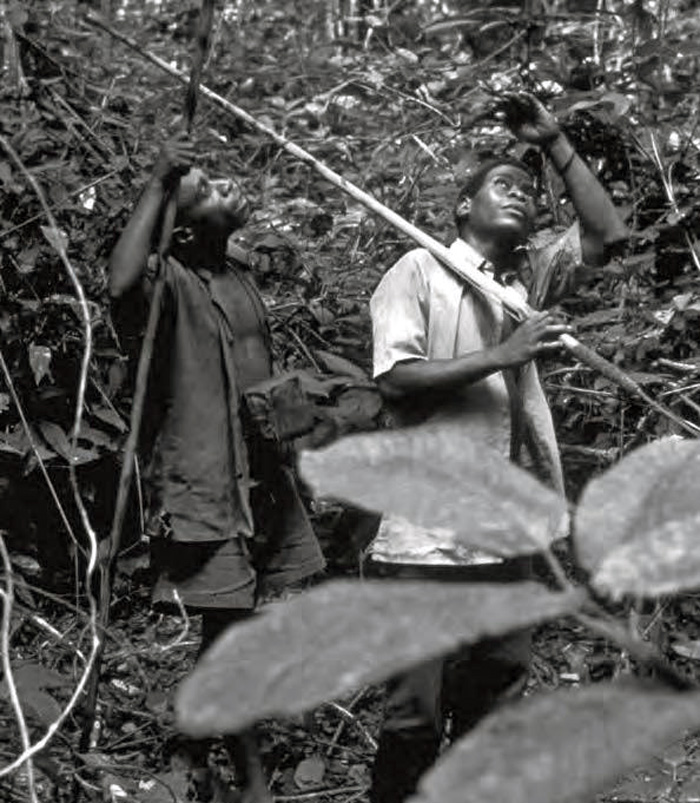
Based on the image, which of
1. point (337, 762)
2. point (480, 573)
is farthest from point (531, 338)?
point (337, 762)

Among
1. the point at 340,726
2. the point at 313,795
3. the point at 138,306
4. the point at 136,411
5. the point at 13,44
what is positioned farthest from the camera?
the point at 13,44

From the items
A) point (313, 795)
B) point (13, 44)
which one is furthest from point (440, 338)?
point (13, 44)

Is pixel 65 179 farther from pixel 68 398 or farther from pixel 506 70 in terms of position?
pixel 506 70

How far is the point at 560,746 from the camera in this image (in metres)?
0.44

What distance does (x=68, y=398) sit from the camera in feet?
15.0

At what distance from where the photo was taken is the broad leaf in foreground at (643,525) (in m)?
0.50

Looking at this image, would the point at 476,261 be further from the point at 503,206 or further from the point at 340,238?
the point at 340,238

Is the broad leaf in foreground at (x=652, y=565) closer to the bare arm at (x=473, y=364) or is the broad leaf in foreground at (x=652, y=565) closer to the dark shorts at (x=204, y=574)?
the bare arm at (x=473, y=364)

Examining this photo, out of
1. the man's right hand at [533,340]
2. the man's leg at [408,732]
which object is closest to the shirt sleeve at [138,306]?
the man's right hand at [533,340]

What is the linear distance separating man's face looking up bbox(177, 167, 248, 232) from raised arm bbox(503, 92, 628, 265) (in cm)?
73

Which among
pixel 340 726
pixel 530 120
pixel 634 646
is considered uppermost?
pixel 634 646

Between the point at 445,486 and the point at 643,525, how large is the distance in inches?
3.4

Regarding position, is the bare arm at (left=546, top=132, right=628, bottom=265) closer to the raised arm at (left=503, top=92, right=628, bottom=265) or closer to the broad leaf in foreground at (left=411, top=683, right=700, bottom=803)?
the raised arm at (left=503, top=92, right=628, bottom=265)

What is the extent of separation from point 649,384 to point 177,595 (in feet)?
6.13
